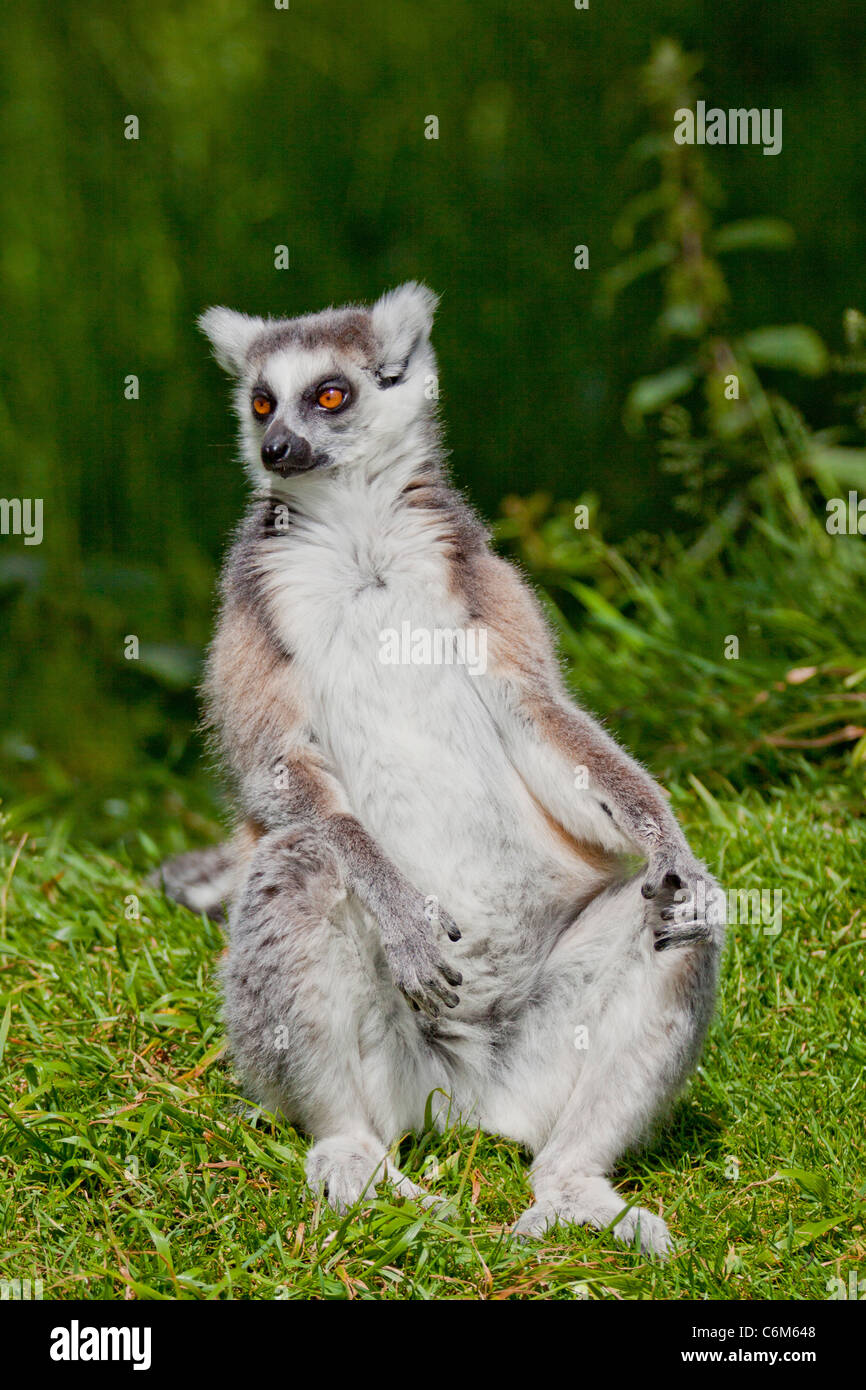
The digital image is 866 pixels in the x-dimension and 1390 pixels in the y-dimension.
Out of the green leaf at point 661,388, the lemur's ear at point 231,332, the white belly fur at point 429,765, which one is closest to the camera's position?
the white belly fur at point 429,765

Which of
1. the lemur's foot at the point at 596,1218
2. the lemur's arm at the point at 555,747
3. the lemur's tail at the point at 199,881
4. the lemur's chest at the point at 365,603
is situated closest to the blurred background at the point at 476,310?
the lemur's tail at the point at 199,881

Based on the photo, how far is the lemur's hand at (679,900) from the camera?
3.51 meters

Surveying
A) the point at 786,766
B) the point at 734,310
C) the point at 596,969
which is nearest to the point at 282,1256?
the point at 596,969

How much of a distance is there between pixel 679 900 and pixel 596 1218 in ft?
2.50

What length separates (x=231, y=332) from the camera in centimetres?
440

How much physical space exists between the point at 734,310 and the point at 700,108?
153 cm

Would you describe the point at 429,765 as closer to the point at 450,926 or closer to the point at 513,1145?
the point at 450,926

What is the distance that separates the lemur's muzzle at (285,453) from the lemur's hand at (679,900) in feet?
4.51

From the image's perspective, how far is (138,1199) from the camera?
3.48 metres

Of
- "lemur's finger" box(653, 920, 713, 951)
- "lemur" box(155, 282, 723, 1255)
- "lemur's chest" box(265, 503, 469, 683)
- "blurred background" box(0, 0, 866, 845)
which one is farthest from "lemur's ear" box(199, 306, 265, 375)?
"blurred background" box(0, 0, 866, 845)

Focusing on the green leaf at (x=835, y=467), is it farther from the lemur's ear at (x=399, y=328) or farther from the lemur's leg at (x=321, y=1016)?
the lemur's leg at (x=321, y=1016)

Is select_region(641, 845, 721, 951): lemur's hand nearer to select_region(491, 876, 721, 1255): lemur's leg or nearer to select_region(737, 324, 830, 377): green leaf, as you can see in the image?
select_region(491, 876, 721, 1255): lemur's leg

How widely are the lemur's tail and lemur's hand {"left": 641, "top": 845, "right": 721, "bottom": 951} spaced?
1.74 meters

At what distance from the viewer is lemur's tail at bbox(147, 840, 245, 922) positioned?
16.5 ft
